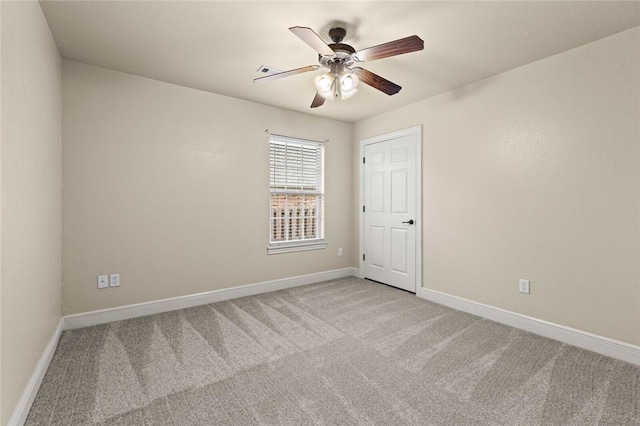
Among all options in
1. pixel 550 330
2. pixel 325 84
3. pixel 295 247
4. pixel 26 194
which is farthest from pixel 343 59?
pixel 550 330

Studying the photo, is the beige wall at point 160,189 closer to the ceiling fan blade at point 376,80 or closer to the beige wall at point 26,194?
the beige wall at point 26,194

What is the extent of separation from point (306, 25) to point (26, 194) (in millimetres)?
2121

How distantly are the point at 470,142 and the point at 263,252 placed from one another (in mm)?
2834

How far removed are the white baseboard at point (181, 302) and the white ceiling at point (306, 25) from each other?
2393 millimetres

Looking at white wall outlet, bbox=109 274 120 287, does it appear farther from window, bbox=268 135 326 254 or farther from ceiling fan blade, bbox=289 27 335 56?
ceiling fan blade, bbox=289 27 335 56

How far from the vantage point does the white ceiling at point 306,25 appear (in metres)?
2.04

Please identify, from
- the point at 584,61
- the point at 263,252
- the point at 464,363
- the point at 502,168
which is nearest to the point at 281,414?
the point at 464,363

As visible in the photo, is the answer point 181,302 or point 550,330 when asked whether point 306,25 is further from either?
point 550,330

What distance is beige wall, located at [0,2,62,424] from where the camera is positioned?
58.1 inches

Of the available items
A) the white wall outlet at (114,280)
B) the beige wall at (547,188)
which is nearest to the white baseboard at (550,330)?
the beige wall at (547,188)

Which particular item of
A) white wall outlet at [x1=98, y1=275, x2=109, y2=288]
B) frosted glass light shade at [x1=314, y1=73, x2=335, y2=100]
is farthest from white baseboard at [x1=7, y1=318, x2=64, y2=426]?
frosted glass light shade at [x1=314, y1=73, x2=335, y2=100]

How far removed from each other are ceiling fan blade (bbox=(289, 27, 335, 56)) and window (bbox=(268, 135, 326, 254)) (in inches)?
81.9

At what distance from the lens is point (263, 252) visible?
13.2 feet

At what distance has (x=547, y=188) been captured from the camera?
8.98 ft
